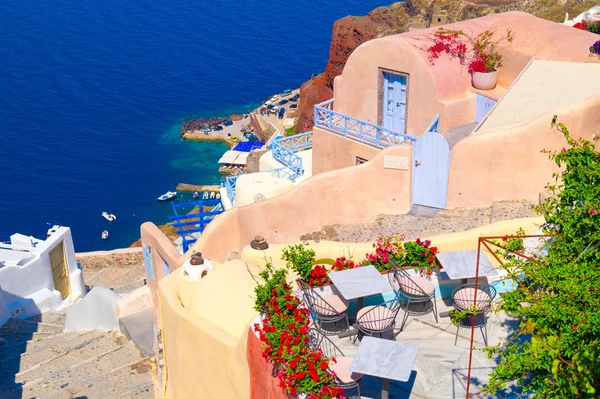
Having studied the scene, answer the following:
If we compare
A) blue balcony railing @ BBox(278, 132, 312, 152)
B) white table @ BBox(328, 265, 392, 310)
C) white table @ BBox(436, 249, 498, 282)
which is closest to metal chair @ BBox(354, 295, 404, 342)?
white table @ BBox(328, 265, 392, 310)

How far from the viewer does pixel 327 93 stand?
71750 mm

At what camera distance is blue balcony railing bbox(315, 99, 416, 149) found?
2153 centimetres

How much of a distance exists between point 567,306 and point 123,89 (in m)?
96.9

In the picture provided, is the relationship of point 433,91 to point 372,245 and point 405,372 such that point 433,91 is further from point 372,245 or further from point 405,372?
point 405,372

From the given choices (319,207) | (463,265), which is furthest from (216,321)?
(319,207)

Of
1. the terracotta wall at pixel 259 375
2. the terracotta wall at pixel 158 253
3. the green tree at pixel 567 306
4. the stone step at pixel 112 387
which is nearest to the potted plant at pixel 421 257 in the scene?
the green tree at pixel 567 306

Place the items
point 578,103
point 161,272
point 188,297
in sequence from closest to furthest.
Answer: point 188,297
point 578,103
point 161,272

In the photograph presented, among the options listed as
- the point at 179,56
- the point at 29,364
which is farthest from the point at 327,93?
the point at 29,364

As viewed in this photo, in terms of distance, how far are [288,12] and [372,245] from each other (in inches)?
4969

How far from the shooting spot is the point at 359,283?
1206cm

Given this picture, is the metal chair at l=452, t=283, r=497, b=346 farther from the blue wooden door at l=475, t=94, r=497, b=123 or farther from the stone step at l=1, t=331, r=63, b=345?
the stone step at l=1, t=331, r=63, b=345

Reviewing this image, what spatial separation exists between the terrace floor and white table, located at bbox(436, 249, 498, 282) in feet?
2.41

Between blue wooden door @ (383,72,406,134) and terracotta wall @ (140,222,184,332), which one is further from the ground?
blue wooden door @ (383,72,406,134)

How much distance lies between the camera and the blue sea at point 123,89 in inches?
2800
